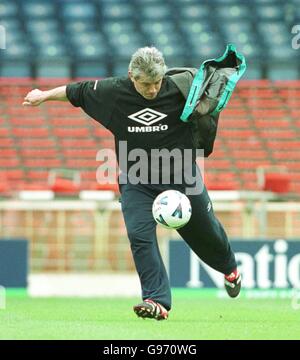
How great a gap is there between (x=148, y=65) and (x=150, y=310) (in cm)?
165

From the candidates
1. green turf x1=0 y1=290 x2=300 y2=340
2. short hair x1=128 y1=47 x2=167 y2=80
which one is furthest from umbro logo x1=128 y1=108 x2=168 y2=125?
green turf x1=0 y1=290 x2=300 y2=340

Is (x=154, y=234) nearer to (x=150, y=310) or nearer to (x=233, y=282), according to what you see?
(x=150, y=310)

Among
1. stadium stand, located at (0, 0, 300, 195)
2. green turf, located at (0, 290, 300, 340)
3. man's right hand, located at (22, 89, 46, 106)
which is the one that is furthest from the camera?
stadium stand, located at (0, 0, 300, 195)

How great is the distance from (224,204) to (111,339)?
9.20 m

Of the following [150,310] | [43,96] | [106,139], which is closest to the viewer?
[150,310]

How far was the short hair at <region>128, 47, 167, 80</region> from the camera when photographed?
24.0ft

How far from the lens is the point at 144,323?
24.2ft

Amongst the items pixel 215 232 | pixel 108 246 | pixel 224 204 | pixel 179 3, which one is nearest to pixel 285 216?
pixel 224 204

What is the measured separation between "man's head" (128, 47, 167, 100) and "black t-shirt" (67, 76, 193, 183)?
18 centimetres

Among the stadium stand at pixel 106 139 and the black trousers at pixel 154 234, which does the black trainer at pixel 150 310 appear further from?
the stadium stand at pixel 106 139

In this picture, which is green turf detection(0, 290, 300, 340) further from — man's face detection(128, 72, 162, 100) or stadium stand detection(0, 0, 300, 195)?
stadium stand detection(0, 0, 300, 195)

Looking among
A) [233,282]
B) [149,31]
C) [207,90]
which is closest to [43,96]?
Answer: [207,90]

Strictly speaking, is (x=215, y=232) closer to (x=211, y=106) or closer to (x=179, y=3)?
(x=211, y=106)

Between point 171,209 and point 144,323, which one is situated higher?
point 171,209
